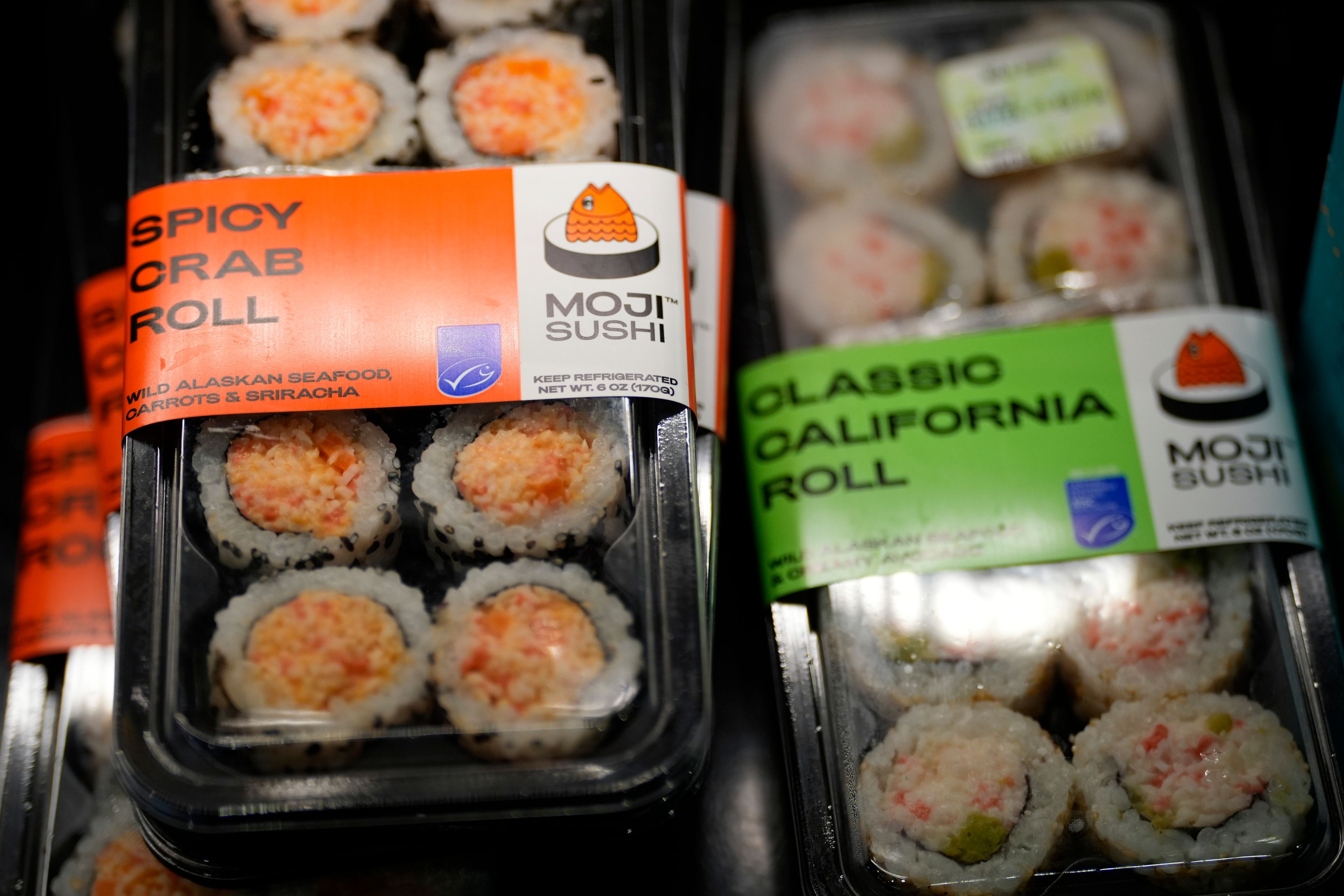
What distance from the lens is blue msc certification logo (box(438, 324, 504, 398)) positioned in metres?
1.08

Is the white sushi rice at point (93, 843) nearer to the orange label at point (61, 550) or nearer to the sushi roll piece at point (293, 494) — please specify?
the orange label at point (61, 550)

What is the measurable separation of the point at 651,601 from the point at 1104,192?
98 centimetres

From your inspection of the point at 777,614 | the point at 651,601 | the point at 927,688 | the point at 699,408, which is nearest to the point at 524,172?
the point at 699,408

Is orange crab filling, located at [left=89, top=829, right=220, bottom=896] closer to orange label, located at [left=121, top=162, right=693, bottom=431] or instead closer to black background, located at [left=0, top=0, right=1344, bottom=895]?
black background, located at [left=0, top=0, right=1344, bottom=895]

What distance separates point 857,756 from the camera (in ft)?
3.95

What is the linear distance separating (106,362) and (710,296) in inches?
33.4

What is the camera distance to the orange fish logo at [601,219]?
114 cm

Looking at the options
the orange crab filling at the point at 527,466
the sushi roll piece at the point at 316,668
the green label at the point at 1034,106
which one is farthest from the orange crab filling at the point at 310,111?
the green label at the point at 1034,106

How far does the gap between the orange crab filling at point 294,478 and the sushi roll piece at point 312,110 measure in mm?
333

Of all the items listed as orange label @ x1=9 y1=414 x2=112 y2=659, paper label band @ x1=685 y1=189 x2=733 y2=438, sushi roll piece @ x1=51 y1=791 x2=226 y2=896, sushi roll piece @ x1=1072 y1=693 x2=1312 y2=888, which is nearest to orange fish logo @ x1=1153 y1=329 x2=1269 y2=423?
sushi roll piece @ x1=1072 y1=693 x2=1312 y2=888

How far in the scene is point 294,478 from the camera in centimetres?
110

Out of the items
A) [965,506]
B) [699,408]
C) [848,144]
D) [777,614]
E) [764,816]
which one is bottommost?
[764,816]

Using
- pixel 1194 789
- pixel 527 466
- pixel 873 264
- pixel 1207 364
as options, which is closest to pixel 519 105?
pixel 527 466

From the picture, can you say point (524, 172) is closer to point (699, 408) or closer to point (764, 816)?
point (699, 408)
